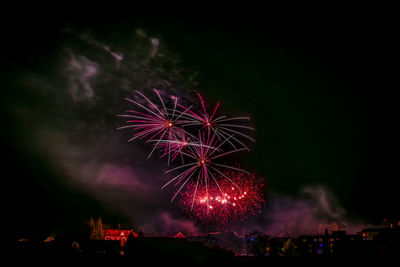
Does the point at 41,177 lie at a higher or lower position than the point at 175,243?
higher

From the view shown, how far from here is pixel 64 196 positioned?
17088 cm

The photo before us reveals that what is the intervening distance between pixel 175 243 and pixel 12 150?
161916mm

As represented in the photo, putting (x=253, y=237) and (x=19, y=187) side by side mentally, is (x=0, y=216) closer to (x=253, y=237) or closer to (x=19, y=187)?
(x=19, y=187)

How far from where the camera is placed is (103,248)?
47219 millimetres

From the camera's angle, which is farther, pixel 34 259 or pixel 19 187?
pixel 19 187

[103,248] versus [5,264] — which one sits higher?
[5,264]

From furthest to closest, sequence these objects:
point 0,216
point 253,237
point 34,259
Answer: point 253,237 < point 0,216 < point 34,259

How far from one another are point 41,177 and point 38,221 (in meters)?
41.0

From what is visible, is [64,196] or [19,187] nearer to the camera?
[19,187]

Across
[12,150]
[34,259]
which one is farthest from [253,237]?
[12,150]

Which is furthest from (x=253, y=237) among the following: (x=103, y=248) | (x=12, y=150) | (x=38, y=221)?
(x=12, y=150)

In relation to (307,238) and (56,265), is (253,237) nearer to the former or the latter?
(307,238)

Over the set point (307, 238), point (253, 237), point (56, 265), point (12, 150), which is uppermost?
point (12, 150)

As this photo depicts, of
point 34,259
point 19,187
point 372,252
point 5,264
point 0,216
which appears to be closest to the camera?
point 5,264
